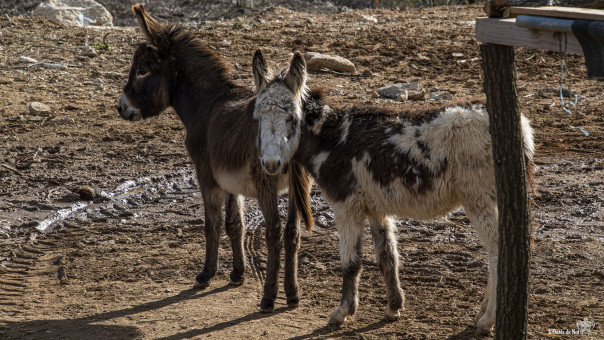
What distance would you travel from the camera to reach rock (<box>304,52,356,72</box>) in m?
10.6

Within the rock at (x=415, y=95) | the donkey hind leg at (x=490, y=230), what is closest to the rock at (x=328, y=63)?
the rock at (x=415, y=95)

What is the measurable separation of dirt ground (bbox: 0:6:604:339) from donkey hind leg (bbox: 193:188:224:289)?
19 cm

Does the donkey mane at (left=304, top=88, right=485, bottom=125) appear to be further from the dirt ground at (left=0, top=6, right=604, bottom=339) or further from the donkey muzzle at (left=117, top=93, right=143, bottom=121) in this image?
the donkey muzzle at (left=117, top=93, right=143, bottom=121)

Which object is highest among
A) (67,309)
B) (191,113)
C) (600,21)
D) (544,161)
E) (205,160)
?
(600,21)

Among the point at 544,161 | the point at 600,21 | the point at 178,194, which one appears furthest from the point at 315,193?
the point at 600,21

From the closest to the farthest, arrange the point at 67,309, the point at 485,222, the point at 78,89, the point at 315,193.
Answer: the point at 485,222 < the point at 67,309 < the point at 315,193 < the point at 78,89

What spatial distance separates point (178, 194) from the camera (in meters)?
7.80

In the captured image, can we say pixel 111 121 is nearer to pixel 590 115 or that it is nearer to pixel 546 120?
pixel 546 120

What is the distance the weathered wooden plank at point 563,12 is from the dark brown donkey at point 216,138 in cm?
237

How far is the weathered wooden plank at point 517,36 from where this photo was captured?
3.07 meters

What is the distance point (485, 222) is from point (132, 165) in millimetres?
5315

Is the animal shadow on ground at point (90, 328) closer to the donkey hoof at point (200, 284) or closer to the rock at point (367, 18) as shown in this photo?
the donkey hoof at point (200, 284)

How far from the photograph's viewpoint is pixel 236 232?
581cm

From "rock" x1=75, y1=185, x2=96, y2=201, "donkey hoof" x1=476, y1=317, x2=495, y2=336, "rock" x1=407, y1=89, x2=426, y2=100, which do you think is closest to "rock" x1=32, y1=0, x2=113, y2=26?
"rock" x1=75, y1=185, x2=96, y2=201
